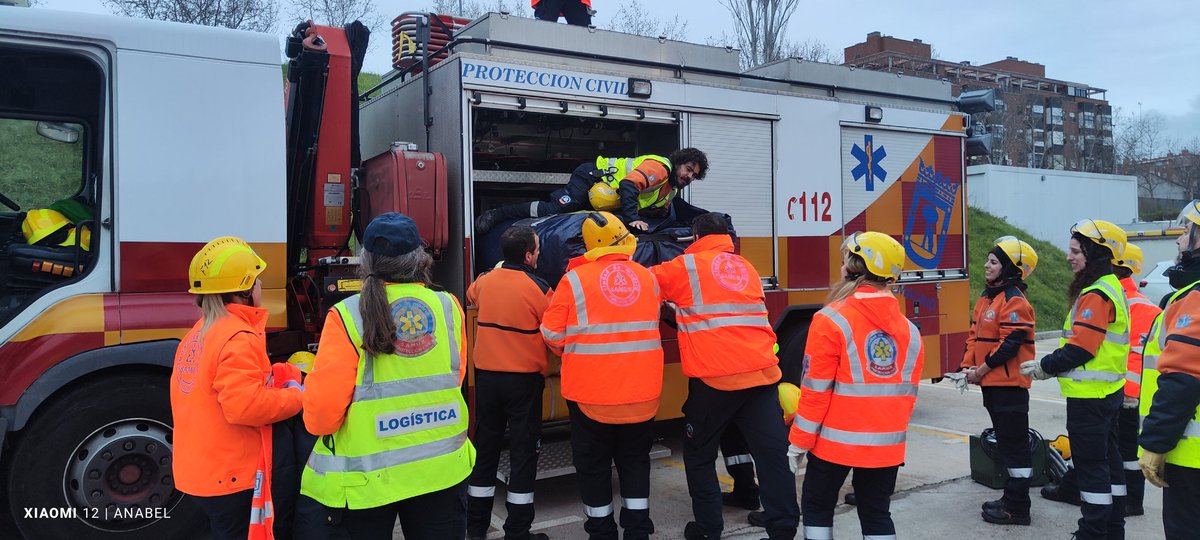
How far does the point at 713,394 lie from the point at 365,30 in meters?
3.12

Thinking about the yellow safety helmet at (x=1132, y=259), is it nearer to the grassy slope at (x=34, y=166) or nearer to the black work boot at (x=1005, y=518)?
the black work boot at (x=1005, y=518)

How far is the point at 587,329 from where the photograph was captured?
3906 mm

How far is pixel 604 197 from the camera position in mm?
5285

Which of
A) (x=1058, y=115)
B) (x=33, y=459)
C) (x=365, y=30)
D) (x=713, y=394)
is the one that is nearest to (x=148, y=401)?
(x=33, y=459)

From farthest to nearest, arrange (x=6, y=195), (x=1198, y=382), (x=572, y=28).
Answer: (x=572, y=28) < (x=6, y=195) < (x=1198, y=382)

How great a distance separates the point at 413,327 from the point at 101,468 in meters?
2.39

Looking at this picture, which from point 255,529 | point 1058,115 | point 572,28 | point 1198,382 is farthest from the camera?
point 1058,115

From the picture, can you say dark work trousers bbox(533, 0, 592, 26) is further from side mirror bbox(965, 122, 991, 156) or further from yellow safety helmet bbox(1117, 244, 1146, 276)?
yellow safety helmet bbox(1117, 244, 1146, 276)

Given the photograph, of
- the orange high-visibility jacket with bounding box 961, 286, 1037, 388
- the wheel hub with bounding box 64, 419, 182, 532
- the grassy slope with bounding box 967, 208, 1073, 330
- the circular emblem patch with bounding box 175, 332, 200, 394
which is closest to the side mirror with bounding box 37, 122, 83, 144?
the wheel hub with bounding box 64, 419, 182, 532

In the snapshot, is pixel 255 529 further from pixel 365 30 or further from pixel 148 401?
pixel 365 30

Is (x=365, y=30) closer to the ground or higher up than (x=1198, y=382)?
higher up

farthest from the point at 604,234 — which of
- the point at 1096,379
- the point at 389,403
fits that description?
the point at 1096,379

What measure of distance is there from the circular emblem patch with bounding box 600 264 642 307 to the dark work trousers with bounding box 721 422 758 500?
1.50m

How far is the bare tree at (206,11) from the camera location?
46.9 feet
